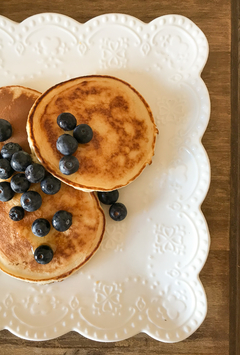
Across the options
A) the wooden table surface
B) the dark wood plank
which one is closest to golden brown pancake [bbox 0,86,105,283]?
the wooden table surface

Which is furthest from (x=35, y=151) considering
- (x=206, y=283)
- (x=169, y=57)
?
(x=206, y=283)

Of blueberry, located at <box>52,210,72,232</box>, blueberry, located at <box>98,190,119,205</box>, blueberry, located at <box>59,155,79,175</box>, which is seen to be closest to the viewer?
blueberry, located at <box>59,155,79,175</box>

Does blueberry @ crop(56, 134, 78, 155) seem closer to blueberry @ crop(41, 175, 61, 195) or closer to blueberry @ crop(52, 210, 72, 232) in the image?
blueberry @ crop(41, 175, 61, 195)

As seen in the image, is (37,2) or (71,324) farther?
(37,2)

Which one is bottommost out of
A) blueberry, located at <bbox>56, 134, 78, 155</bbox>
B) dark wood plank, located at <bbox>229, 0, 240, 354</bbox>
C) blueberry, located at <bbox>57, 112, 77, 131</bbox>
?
dark wood plank, located at <bbox>229, 0, 240, 354</bbox>

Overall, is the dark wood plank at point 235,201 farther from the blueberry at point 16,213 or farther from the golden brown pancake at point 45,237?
the blueberry at point 16,213

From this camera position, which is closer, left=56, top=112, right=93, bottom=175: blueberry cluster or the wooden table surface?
left=56, top=112, right=93, bottom=175: blueberry cluster

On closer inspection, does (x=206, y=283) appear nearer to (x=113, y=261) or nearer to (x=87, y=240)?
(x=113, y=261)
